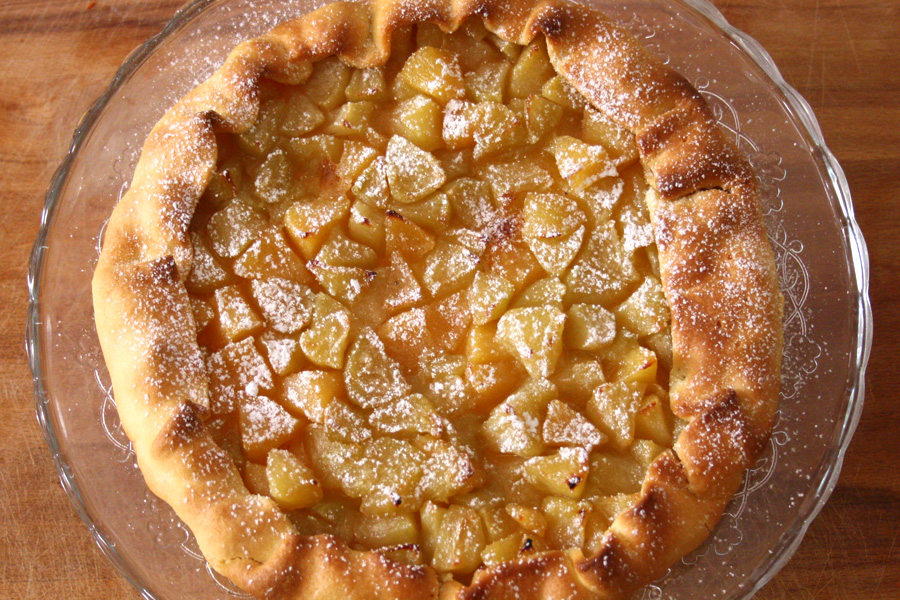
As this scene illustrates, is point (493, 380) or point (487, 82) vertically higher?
point (487, 82)

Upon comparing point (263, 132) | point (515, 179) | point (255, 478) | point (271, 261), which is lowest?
point (255, 478)

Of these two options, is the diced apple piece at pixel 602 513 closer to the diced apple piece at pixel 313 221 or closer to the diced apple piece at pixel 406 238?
the diced apple piece at pixel 406 238

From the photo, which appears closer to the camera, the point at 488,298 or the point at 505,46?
the point at 488,298

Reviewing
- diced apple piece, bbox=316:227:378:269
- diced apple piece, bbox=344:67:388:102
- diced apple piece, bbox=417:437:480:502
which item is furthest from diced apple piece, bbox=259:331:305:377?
diced apple piece, bbox=344:67:388:102

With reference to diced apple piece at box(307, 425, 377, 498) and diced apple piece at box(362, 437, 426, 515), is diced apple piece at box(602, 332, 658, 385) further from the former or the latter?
diced apple piece at box(307, 425, 377, 498)

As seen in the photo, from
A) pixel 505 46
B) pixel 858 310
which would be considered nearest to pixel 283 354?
pixel 505 46

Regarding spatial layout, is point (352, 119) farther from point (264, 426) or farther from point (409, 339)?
point (264, 426)

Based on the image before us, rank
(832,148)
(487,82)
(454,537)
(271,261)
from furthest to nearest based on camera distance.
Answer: (832,148) → (487,82) → (271,261) → (454,537)
